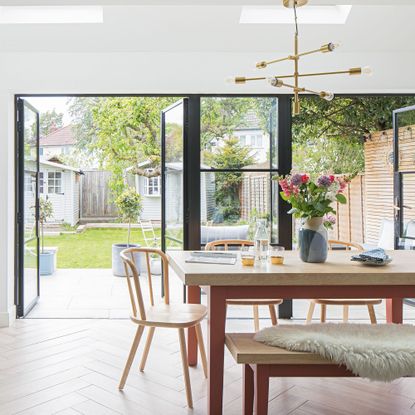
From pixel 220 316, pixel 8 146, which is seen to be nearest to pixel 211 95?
pixel 8 146

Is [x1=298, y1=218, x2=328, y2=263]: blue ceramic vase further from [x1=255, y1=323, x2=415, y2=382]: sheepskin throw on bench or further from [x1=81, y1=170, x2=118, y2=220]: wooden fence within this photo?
[x1=81, y1=170, x2=118, y2=220]: wooden fence

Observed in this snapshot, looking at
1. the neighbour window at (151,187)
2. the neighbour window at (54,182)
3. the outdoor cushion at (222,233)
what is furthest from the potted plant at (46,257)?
the neighbour window at (54,182)

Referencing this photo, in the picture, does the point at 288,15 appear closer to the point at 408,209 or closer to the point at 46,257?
the point at 408,209

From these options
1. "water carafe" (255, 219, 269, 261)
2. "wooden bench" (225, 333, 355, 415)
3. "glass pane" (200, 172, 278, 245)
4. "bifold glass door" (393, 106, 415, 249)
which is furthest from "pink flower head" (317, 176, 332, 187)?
"bifold glass door" (393, 106, 415, 249)

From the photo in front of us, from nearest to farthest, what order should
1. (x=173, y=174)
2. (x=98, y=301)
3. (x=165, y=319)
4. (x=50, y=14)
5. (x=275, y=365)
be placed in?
(x=275, y=365) → (x=165, y=319) → (x=50, y=14) → (x=173, y=174) → (x=98, y=301)

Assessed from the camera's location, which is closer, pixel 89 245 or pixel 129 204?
pixel 129 204

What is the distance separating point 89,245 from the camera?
31.2ft

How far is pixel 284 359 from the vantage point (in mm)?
1960

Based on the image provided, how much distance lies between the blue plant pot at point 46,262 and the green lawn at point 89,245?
1496mm

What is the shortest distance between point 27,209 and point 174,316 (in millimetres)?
2298

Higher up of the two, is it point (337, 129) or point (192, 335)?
point (337, 129)

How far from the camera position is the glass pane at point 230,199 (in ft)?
13.6

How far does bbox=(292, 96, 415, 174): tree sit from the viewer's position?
6.84 metres

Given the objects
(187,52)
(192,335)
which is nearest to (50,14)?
(187,52)
